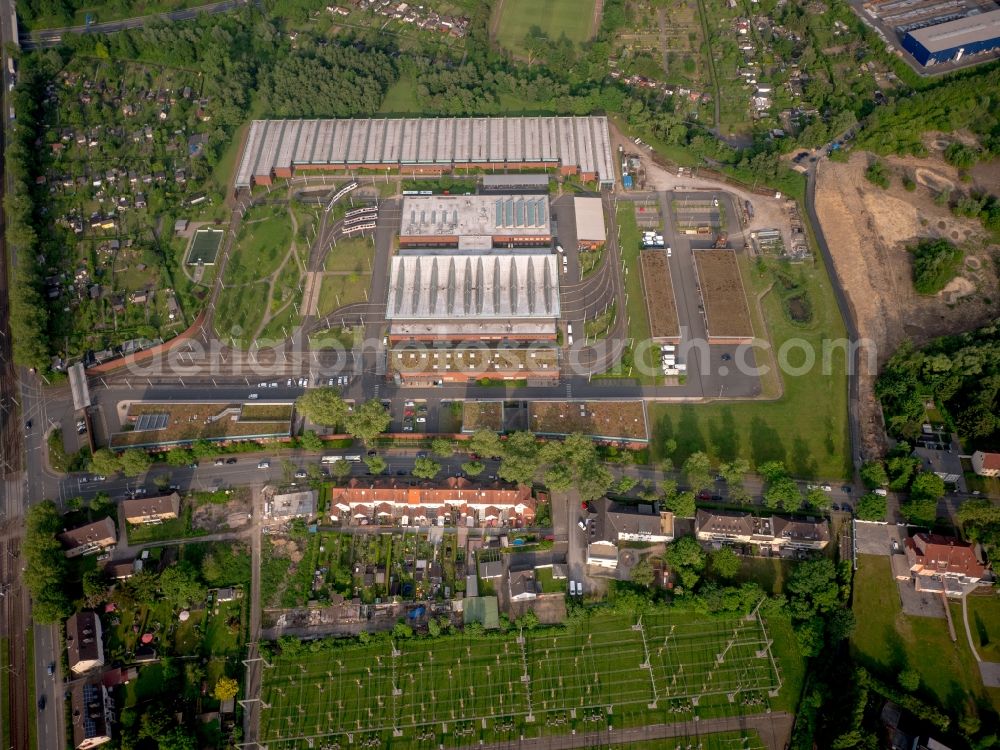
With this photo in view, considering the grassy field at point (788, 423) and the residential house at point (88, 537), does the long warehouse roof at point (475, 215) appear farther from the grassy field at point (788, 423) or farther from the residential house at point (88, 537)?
the residential house at point (88, 537)

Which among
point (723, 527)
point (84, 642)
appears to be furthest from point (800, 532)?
point (84, 642)

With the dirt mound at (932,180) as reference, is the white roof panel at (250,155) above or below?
above

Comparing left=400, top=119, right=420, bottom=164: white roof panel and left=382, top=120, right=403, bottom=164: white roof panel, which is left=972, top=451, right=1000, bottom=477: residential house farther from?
left=382, top=120, right=403, bottom=164: white roof panel

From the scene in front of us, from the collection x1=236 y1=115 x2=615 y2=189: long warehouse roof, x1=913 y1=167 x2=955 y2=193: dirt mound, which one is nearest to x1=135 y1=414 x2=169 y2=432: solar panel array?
x1=236 y1=115 x2=615 y2=189: long warehouse roof

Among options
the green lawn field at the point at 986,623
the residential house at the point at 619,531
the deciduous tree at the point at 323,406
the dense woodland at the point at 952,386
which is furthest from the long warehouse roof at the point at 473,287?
the green lawn field at the point at 986,623

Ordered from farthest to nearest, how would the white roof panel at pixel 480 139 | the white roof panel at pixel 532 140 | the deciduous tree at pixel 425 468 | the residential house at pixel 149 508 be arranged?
the white roof panel at pixel 480 139
the white roof panel at pixel 532 140
the deciduous tree at pixel 425 468
the residential house at pixel 149 508
